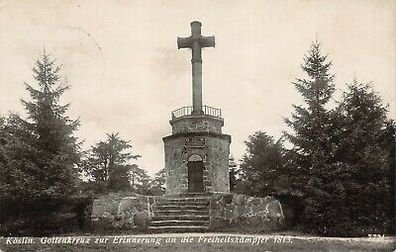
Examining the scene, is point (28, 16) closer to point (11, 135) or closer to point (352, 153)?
point (11, 135)

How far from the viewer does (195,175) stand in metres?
21.5

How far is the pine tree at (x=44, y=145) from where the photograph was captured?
14516 millimetres

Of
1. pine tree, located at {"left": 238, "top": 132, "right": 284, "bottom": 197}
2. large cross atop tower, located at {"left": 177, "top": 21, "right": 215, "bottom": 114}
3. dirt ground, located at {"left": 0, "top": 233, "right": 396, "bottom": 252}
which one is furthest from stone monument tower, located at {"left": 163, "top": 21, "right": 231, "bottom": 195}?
dirt ground, located at {"left": 0, "top": 233, "right": 396, "bottom": 252}

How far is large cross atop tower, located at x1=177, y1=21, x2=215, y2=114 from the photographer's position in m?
20.8

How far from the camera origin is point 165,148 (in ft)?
72.5

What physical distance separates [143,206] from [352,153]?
23.1 ft

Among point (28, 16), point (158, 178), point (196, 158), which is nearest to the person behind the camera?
point (28, 16)

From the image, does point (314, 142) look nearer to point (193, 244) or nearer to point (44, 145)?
point (193, 244)

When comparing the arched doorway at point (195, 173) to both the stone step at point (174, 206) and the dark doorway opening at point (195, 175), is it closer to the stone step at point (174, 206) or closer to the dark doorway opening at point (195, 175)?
the dark doorway opening at point (195, 175)

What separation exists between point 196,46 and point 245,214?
9.17 metres

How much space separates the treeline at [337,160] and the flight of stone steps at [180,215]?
283cm

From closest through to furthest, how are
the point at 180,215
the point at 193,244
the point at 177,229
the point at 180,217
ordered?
the point at 193,244, the point at 177,229, the point at 180,217, the point at 180,215

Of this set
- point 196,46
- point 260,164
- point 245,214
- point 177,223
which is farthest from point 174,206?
point 260,164

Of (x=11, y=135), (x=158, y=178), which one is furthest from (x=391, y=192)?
(x=158, y=178)
